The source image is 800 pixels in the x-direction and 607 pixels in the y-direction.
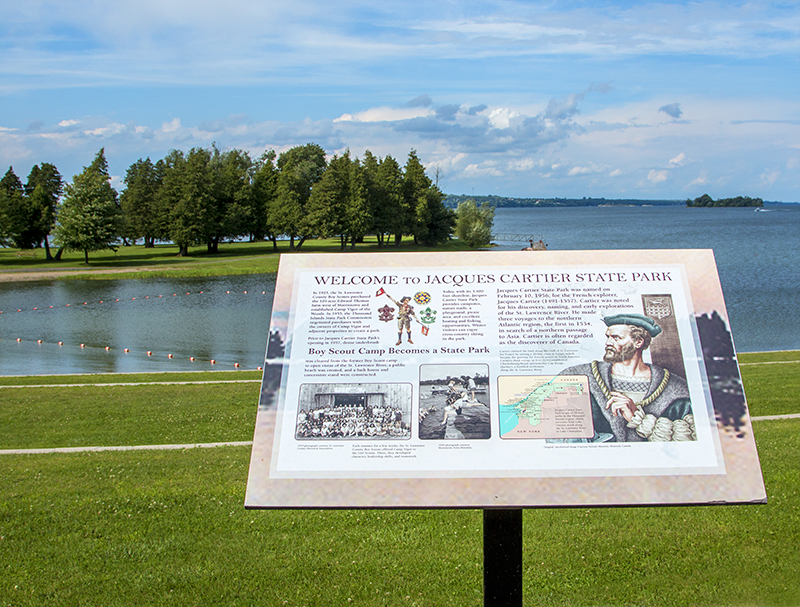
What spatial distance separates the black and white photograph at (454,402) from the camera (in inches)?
156

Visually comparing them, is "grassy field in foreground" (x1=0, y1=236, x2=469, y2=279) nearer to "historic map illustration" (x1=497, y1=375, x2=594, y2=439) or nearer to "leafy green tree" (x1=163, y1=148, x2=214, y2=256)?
"leafy green tree" (x1=163, y1=148, x2=214, y2=256)

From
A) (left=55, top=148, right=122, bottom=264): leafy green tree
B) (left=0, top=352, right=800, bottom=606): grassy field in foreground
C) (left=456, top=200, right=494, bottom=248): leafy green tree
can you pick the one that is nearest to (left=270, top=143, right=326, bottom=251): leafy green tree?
(left=55, top=148, right=122, bottom=264): leafy green tree

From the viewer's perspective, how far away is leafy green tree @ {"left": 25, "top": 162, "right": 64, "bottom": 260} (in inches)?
2514

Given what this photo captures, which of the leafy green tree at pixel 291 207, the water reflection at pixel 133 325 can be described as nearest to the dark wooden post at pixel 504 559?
the water reflection at pixel 133 325

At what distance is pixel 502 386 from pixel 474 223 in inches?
2769

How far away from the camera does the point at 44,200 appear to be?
2569 inches

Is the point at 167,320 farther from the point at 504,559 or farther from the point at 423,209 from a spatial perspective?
the point at 423,209

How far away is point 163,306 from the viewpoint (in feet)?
110

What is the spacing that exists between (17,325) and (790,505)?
3030cm

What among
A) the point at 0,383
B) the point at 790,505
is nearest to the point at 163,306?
the point at 0,383

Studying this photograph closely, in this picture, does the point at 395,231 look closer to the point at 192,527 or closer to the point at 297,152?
the point at 297,152

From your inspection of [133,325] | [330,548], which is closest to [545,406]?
[330,548]

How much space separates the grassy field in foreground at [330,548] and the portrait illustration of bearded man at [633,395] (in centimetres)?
161

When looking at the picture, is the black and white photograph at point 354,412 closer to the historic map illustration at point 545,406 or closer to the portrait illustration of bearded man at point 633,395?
the historic map illustration at point 545,406
